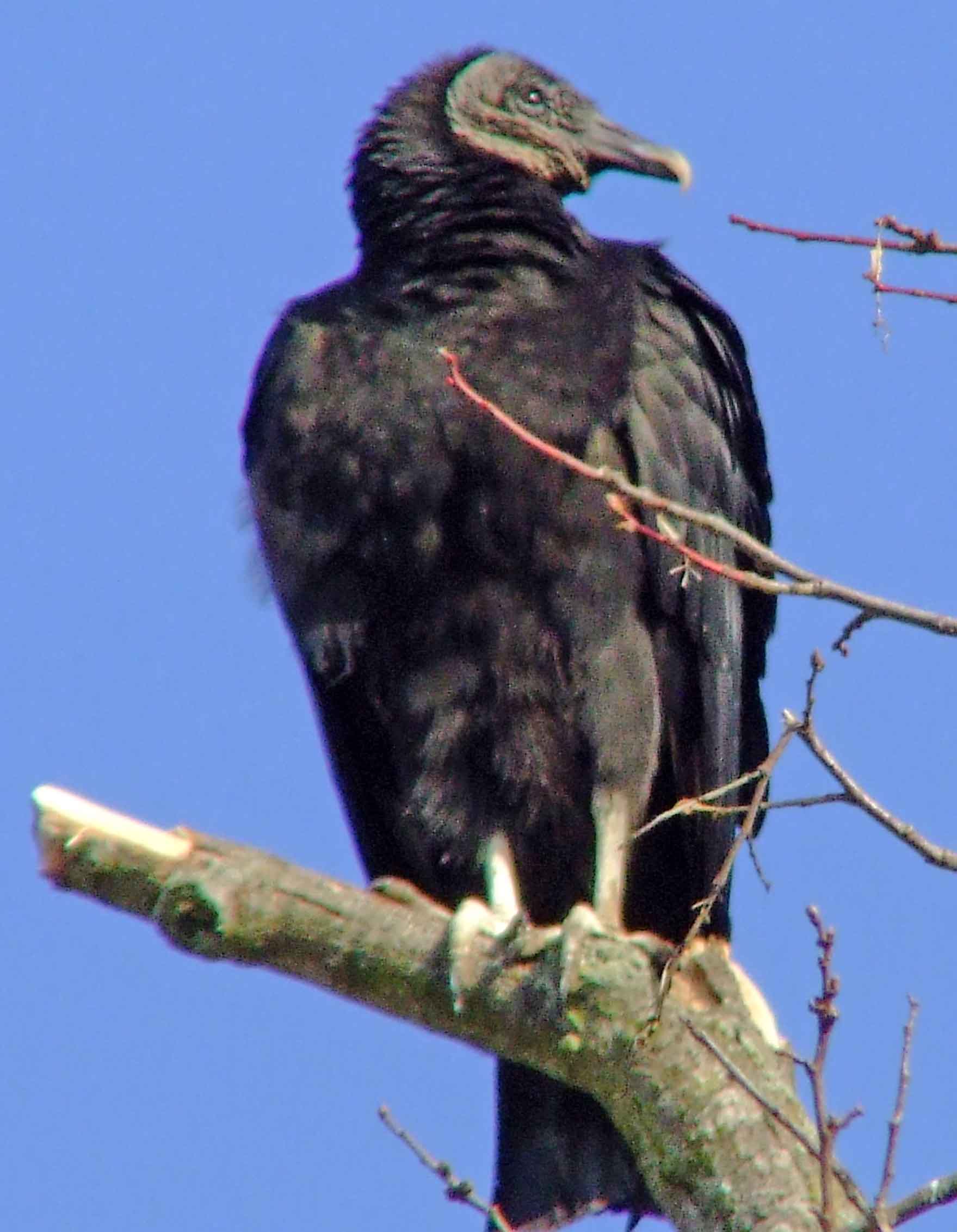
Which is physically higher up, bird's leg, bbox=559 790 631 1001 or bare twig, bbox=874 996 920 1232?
bird's leg, bbox=559 790 631 1001

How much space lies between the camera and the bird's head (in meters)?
4.46

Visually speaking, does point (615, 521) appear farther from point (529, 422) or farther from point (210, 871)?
point (210, 871)

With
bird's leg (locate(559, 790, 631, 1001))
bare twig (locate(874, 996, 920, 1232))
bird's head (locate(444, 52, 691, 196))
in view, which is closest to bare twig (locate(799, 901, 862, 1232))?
A: bare twig (locate(874, 996, 920, 1232))

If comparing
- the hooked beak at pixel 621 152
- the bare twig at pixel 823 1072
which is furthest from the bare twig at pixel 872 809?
the hooked beak at pixel 621 152

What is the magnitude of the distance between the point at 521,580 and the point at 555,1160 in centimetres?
103

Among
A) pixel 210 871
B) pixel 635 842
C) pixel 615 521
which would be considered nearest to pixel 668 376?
pixel 615 521

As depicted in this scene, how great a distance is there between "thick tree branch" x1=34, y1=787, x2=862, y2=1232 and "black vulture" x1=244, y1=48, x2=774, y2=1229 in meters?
0.65

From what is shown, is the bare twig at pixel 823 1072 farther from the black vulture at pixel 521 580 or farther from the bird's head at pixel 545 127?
the bird's head at pixel 545 127

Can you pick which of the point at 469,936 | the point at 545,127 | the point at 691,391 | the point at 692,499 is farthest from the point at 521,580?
the point at 545,127

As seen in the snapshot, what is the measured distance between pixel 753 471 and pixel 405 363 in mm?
823

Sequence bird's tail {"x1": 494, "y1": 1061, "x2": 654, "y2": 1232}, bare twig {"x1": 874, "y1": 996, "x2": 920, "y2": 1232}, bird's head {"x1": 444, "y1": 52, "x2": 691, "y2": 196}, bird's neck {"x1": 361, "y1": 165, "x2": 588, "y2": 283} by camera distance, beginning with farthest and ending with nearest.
Answer: bird's head {"x1": 444, "y1": 52, "x2": 691, "y2": 196}, bird's neck {"x1": 361, "y1": 165, "x2": 588, "y2": 283}, bird's tail {"x1": 494, "y1": 1061, "x2": 654, "y2": 1232}, bare twig {"x1": 874, "y1": 996, "x2": 920, "y2": 1232}

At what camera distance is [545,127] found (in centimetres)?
457

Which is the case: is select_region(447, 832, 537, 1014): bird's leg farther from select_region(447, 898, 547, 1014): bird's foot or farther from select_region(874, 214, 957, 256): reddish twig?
select_region(874, 214, 957, 256): reddish twig

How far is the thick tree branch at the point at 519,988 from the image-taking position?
8.66ft
